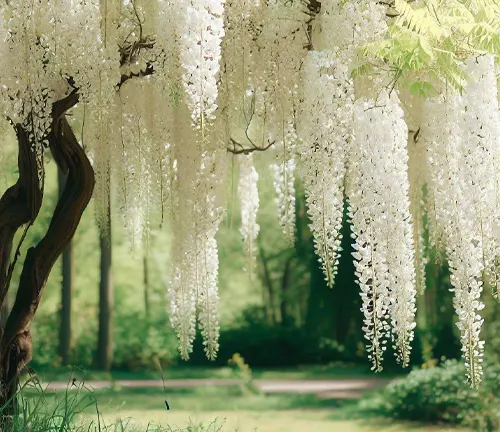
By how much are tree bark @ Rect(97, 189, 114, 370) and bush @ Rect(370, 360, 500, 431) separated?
3.07m

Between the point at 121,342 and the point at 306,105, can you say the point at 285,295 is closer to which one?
the point at 121,342

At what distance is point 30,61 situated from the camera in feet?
Result: 9.69

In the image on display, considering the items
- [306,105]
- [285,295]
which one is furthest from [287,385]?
[306,105]

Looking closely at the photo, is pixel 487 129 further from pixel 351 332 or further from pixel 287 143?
pixel 351 332

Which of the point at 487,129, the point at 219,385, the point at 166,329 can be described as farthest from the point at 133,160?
the point at 166,329

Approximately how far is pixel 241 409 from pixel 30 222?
5051 millimetres

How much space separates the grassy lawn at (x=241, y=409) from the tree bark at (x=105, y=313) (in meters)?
0.48

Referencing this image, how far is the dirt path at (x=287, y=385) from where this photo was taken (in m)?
7.96

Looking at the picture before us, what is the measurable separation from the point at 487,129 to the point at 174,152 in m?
1.35

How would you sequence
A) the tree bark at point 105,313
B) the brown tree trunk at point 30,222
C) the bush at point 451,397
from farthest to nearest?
1. the tree bark at point 105,313
2. the bush at point 451,397
3. the brown tree trunk at point 30,222

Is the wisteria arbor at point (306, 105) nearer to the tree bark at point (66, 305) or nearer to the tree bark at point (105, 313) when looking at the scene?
the tree bark at point (105, 313)

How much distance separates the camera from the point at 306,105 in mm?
2875

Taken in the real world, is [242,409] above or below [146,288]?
below

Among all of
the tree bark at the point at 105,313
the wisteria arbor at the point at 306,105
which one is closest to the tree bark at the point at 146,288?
the tree bark at the point at 105,313
